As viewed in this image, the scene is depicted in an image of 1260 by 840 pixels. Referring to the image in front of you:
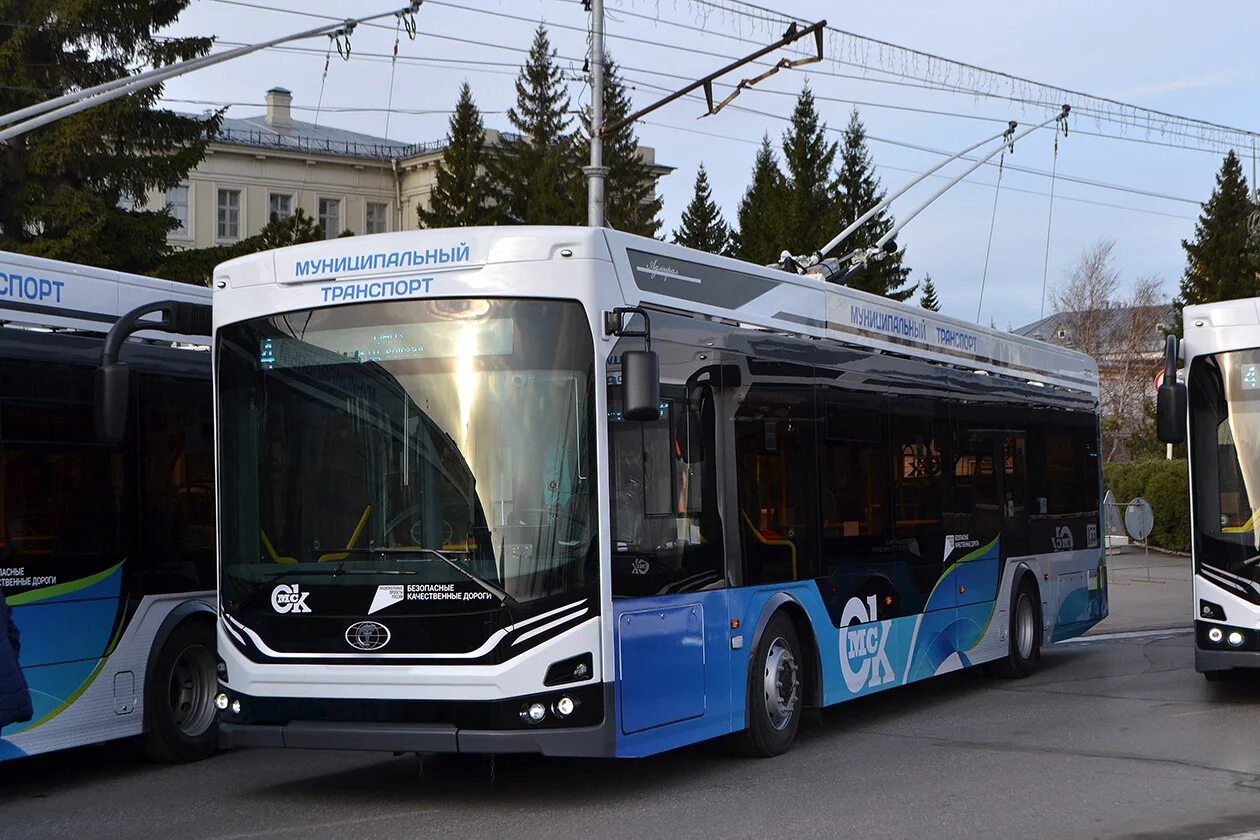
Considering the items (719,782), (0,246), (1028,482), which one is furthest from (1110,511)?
(719,782)

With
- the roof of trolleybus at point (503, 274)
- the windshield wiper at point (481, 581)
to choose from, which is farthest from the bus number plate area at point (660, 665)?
the roof of trolleybus at point (503, 274)

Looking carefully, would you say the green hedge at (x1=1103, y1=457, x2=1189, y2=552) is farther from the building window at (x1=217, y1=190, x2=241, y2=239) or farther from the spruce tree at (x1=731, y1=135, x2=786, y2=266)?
the building window at (x1=217, y1=190, x2=241, y2=239)

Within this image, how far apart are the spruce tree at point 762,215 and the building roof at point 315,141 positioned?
15.7 metres

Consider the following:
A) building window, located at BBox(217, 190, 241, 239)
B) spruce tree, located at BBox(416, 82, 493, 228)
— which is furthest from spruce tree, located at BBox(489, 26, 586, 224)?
building window, located at BBox(217, 190, 241, 239)

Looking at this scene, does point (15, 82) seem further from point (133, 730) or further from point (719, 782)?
point (719, 782)

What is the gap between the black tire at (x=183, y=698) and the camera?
1120cm

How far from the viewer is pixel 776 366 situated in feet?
36.9

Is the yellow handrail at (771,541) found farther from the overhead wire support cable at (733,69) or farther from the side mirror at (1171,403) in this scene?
the overhead wire support cable at (733,69)

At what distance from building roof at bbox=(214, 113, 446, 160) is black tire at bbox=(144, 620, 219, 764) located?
6515 cm

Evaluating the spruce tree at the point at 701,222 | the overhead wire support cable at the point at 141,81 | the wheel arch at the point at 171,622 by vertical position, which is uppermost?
the spruce tree at the point at 701,222

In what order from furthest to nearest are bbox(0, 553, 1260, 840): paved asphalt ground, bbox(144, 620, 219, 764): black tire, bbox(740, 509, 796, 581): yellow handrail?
bbox(144, 620, 219, 764): black tire < bbox(740, 509, 796, 581): yellow handrail < bbox(0, 553, 1260, 840): paved asphalt ground

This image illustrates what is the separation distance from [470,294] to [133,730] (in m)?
3.95

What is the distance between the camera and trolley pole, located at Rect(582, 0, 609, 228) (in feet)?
75.0

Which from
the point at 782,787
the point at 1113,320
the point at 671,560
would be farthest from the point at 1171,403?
the point at 1113,320
